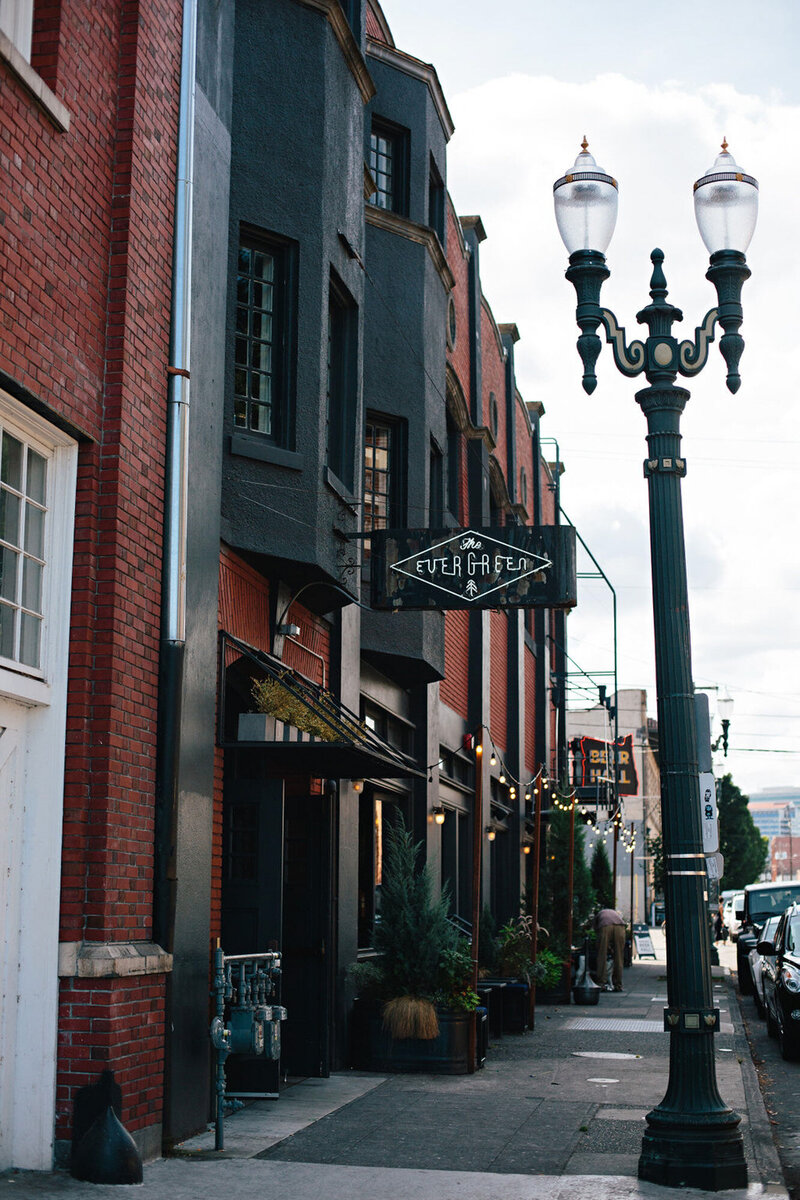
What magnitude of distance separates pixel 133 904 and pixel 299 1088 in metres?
4.07

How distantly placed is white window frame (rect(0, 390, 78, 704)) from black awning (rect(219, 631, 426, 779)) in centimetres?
227

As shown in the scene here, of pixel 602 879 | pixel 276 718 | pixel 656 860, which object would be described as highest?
pixel 276 718

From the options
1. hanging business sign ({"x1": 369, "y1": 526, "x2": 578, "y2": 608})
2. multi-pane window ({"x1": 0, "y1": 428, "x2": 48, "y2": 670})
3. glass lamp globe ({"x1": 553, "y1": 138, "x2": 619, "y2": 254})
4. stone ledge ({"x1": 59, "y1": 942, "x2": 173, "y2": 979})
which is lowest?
stone ledge ({"x1": 59, "y1": 942, "x2": 173, "y2": 979})

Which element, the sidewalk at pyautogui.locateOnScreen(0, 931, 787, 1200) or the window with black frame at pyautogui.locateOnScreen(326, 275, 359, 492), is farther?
the window with black frame at pyautogui.locateOnScreen(326, 275, 359, 492)

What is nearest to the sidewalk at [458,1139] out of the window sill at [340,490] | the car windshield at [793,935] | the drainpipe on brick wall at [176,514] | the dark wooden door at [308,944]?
the dark wooden door at [308,944]

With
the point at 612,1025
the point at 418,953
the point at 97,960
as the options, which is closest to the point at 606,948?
the point at 612,1025

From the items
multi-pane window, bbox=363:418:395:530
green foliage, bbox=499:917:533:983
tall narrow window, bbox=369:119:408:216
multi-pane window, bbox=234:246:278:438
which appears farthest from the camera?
green foliage, bbox=499:917:533:983

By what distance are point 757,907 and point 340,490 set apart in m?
17.2

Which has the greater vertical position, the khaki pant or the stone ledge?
the stone ledge

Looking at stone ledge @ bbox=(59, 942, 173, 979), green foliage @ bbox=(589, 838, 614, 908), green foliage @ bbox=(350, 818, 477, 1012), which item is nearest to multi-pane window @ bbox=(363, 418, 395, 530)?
green foliage @ bbox=(350, 818, 477, 1012)

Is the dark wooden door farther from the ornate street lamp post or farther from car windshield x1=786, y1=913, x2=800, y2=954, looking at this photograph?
car windshield x1=786, y1=913, x2=800, y2=954

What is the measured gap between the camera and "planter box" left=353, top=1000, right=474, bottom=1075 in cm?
1269

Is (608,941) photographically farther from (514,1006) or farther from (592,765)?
(514,1006)

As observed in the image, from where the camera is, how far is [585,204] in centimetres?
825
